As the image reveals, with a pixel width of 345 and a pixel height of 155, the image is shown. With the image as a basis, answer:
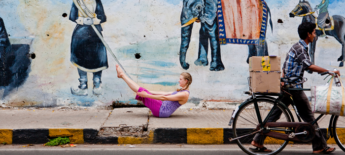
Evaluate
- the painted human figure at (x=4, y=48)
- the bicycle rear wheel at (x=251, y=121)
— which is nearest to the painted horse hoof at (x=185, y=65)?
the bicycle rear wheel at (x=251, y=121)

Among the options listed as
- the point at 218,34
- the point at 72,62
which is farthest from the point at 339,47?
the point at 72,62

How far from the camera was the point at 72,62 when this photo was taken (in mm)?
5750

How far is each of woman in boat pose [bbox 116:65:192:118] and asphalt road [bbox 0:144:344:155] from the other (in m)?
0.84

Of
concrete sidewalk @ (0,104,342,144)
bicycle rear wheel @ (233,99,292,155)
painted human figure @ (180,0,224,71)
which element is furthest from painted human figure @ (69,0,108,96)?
bicycle rear wheel @ (233,99,292,155)

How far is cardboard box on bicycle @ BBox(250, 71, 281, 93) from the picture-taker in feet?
10.8

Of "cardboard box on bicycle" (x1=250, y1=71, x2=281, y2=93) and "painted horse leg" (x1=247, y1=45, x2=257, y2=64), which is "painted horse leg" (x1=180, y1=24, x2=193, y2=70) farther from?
"cardboard box on bicycle" (x1=250, y1=71, x2=281, y2=93)

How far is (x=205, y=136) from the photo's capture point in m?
4.12

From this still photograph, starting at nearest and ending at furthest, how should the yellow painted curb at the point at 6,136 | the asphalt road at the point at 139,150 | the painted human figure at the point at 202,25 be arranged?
the asphalt road at the point at 139,150 → the yellow painted curb at the point at 6,136 → the painted human figure at the point at 202,25

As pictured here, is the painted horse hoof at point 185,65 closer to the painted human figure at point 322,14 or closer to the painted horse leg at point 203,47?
the painted horse leg at point 203,47

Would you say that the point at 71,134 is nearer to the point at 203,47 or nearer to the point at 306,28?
the point at 203,47

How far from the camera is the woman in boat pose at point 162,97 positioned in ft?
14.9

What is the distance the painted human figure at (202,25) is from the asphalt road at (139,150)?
2.26m

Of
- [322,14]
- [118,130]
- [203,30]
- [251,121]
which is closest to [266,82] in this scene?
[251,121]

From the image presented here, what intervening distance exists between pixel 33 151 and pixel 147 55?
2798 mm
